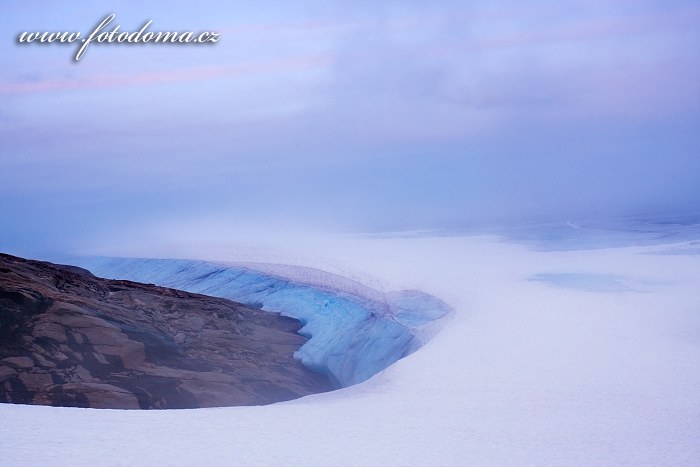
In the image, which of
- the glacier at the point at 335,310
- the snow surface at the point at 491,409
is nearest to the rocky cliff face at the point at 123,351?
the glacier at the point at 335,310

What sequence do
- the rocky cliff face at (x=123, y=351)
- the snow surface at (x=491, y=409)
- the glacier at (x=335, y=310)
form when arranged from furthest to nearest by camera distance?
1. the glacier at (x=335, y=310)
2. the rocky cliff face at (x=123, y=351)
3. the snow surface at (x=491, y=409)

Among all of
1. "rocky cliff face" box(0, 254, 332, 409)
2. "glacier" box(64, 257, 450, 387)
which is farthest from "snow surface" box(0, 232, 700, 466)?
"rocky cliff face" box(0, 254, 332, 409)

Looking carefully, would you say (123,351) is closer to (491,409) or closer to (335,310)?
(335,310)

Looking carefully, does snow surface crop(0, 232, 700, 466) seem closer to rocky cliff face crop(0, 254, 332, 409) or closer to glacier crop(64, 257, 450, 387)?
glacier crop(64, 257, 450, 387)

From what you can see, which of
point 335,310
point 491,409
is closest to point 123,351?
point 335,310

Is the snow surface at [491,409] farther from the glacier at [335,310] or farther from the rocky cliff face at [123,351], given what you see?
the rocky cliff face at [123,351]

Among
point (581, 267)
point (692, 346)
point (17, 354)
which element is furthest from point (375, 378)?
point (581, 267)

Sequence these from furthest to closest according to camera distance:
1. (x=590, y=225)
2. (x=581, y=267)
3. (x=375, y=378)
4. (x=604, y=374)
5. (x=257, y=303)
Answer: (x=590, y=225) < (x=257, y=303) < (x=581, y=267) < (x=375, y=378) < (x=604, y=374)

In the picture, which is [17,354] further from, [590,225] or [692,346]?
[590,225]
